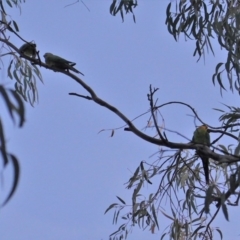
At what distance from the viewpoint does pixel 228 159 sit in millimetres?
2010

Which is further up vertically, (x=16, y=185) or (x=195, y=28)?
(x=195, y=28)

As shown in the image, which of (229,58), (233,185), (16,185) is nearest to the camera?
(16,185)

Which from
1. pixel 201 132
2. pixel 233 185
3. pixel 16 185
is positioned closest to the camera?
pixel 16 185

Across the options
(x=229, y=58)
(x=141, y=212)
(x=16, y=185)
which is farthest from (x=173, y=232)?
(x=16, y=185)

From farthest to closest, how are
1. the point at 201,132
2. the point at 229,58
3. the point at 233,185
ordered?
the point at 201,132, the point at 229,58, the point at 233,185

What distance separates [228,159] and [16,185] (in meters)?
1.11

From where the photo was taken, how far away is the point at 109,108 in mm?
2014

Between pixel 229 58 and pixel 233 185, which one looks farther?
pixel 229 58

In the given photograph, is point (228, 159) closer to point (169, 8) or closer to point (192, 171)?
point (192, 171)

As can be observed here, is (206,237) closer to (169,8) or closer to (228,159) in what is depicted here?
(228,159)

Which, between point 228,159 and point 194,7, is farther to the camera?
point 194,7

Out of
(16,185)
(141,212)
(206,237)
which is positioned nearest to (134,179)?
(141,212)

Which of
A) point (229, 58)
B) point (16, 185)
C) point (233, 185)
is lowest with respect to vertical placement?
point (16, 185)

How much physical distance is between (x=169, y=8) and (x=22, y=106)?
2.12 metres
